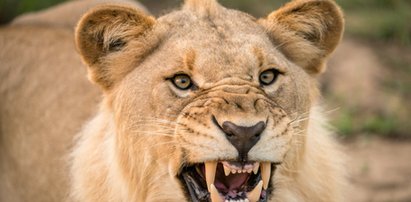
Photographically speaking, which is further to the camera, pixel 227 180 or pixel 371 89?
pixel 371 89

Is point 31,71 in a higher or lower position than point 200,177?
higher

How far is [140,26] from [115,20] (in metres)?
0.12

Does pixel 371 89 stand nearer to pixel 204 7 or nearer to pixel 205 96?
pixel 204 7

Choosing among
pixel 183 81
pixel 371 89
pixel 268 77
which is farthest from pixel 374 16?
pixel 183 81

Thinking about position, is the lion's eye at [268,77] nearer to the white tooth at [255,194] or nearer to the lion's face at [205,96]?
the lion's face at [205,96]

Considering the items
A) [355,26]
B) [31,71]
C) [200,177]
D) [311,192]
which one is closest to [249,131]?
[200,177]

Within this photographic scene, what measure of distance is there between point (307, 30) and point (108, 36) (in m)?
0.99

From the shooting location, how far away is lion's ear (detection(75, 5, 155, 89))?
4254 mm

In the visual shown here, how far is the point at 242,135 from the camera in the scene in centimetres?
359

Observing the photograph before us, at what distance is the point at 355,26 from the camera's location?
880 cm

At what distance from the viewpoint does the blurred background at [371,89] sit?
22.2ft

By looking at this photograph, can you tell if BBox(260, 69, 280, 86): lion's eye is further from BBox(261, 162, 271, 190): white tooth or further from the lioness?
BBox(261, 162, 271, 190): white tooth

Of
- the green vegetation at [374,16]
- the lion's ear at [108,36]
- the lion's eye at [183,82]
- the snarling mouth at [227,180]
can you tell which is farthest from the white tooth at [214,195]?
the green vegetation at [374,16]

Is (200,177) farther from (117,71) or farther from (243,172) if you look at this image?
(117,71)
